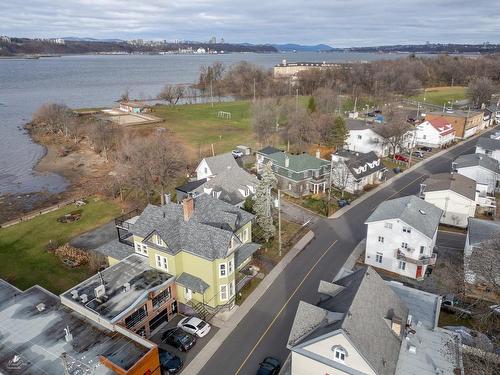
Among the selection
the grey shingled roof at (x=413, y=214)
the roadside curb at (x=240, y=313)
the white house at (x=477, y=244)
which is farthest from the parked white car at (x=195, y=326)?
the white house at (x=477, y=244)

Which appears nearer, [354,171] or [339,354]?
[339,354]

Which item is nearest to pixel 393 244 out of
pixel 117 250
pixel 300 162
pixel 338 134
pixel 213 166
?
pixel 300 162

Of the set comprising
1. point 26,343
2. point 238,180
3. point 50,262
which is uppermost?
point 238,180

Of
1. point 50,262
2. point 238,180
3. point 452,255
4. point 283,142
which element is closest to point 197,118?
point 283,142

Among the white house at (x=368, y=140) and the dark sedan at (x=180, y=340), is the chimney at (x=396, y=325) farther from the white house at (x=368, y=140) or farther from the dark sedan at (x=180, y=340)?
the white house at (x=368, y=140)

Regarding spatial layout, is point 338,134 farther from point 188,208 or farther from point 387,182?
point 188,208

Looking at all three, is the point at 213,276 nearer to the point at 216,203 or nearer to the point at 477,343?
the point at 216,203
